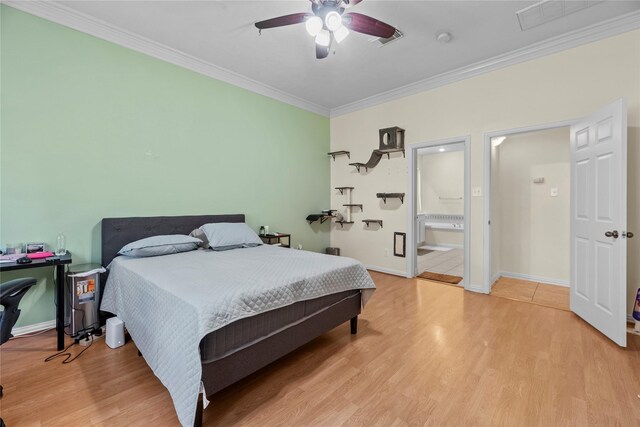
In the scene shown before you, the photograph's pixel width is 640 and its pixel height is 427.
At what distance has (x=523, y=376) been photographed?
1945mm

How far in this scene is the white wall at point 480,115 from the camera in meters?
2.77

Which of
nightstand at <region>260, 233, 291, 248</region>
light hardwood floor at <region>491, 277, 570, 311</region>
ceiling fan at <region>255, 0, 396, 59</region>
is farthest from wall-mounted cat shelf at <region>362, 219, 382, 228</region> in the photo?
ceiling fan at <region>255, 0, 396, 59</region>

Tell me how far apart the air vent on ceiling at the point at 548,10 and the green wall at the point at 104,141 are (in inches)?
127

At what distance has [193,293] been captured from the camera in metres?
1.61

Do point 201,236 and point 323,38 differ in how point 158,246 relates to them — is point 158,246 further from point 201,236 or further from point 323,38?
point 323,38

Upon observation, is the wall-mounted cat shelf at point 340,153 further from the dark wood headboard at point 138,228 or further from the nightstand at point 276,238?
the dark wood headboard at point 138,228

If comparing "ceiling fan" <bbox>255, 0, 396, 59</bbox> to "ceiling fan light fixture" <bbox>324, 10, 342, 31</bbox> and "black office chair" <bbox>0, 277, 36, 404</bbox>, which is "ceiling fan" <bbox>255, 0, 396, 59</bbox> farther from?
"black office chair" <bbox>0, 277, 36, 404</bbox>

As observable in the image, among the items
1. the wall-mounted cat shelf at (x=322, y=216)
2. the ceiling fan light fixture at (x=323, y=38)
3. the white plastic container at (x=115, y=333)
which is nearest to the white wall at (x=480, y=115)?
the wall-mounted cat shelf at (x=322, y=216)

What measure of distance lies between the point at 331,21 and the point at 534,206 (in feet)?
13.1

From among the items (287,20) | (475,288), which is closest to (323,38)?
(287,20)

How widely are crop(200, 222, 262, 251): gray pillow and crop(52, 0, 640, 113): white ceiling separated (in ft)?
6.79

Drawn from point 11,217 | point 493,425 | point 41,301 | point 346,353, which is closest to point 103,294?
point 41,301

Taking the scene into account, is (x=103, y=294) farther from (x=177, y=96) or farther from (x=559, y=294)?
(x=559, y=294)

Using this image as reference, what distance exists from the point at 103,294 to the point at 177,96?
2.30 meters
